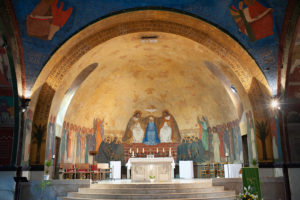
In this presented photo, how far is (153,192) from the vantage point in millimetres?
10336

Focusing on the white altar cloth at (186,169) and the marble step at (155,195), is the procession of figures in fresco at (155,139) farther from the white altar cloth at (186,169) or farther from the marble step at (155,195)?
the marble step at (155,195)

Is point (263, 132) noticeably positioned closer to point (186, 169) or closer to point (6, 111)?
point (186, 169)

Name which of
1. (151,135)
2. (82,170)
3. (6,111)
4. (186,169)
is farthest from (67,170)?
(186,169)

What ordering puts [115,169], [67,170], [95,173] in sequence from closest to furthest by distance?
1. [67,170]
2. [95,173]
3. [115,169]

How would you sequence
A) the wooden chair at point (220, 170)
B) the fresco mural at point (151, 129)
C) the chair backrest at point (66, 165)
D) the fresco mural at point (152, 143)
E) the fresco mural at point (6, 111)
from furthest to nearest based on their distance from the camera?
the fresco mural at point (151, 129), the wooden chair at point (220, 170), the fresco mural at point (152, 143), the chair backrest at point (66, 165), the fresco mural at point (6, 111)

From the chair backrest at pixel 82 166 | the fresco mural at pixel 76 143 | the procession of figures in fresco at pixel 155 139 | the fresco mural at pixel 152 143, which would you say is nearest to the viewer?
the procession of figures in fresco at pixel 155 139

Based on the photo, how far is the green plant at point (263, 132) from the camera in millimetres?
11748

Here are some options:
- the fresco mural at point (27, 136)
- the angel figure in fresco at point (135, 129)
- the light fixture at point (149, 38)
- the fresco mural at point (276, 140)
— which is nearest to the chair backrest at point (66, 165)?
the fresco mural at point (27, 136)

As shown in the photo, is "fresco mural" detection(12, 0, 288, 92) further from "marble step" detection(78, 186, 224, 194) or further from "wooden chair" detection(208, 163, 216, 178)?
"wooden chair" detection(208, 163, 216, 178)

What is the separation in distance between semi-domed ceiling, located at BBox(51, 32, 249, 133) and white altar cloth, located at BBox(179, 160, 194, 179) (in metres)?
2.67

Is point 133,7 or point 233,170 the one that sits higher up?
point 133,7

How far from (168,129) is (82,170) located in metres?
7.34

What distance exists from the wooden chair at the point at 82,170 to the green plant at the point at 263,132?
9.60 metres

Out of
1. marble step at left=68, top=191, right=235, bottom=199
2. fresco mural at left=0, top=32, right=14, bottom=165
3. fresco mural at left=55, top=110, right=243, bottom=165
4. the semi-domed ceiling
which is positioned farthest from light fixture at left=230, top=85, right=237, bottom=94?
fresco mural at left=0, top=32, right=14, bottom=165
